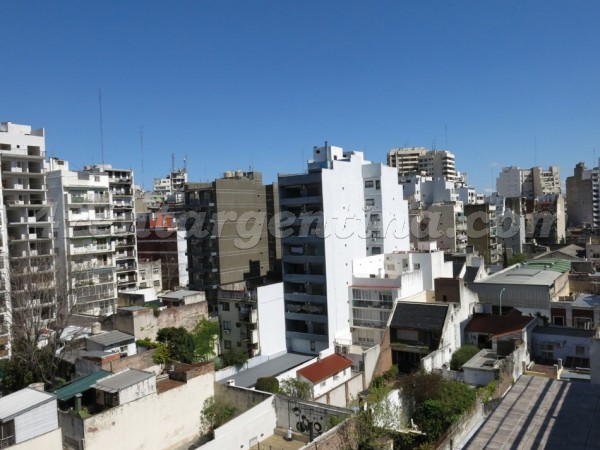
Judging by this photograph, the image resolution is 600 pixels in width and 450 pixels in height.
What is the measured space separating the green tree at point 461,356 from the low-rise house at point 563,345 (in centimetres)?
494

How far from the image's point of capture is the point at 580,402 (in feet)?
64.3

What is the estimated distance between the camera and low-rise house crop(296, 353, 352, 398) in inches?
1261

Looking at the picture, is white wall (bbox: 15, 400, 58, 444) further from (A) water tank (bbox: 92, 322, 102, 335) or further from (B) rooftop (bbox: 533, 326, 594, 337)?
(B) rooftop (bbox: 533, 326, 594, 337)

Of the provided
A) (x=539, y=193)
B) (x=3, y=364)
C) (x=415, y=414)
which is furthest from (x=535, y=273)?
(x=539, y=193)

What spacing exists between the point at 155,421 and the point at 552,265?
4740 cm

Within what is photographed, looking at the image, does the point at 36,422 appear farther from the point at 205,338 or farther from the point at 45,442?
the point at 205,338

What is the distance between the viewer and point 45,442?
68.6 ft

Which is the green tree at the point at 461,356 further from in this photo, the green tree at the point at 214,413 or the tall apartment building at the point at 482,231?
the tall apartment building at the point at 482,231

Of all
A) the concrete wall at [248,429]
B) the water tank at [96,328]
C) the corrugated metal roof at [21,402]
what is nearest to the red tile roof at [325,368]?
the concrete wall at [248,429]

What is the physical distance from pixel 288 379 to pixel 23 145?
33.9m

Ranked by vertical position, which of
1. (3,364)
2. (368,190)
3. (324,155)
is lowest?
(3,364)

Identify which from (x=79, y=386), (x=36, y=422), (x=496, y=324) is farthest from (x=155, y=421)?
(x=496, y=324)

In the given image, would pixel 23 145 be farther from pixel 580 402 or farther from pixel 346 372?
pixel 580 402

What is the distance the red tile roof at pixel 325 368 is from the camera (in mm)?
32375
